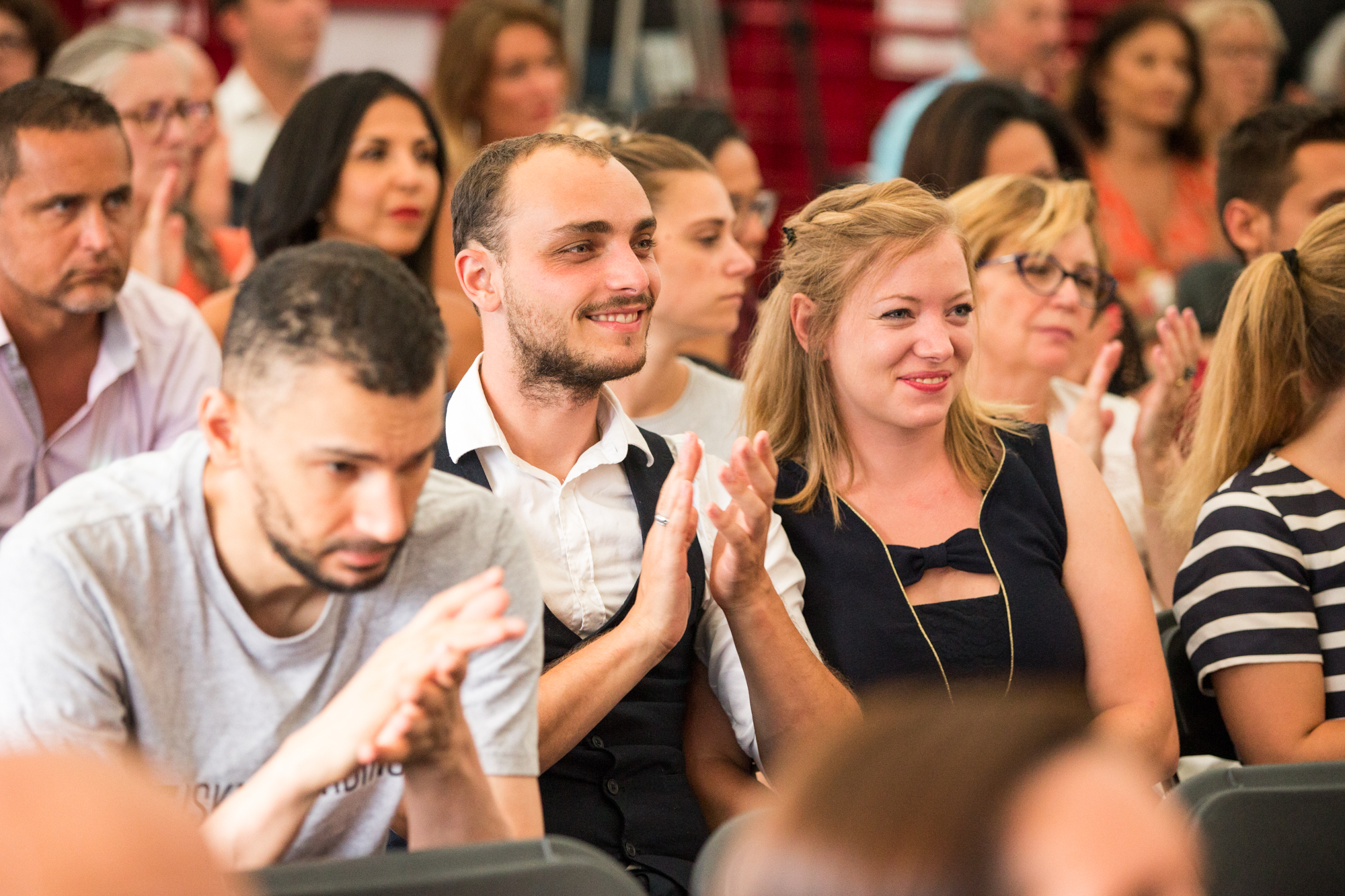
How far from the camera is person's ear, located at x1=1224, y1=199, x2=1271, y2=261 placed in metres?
2.89

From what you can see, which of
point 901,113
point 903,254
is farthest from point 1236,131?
point 903,254

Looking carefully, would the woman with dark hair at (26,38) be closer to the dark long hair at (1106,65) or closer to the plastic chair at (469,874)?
the plastic chair at (469,874)

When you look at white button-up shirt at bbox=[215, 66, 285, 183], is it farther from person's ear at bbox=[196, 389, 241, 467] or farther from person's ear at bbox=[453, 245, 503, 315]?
person's ear at bbox=[196, 389, 241, 467]

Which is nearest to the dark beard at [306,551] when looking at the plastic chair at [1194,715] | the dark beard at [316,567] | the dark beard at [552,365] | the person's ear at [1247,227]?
the dark beard at [316,567]

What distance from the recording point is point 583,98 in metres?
4.71

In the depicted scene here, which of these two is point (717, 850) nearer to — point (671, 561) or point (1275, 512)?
point (671, 561)

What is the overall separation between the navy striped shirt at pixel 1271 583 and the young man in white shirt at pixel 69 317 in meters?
1.73

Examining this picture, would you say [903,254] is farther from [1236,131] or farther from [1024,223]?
[1236,131]

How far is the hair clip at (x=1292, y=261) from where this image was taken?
1.97 metres

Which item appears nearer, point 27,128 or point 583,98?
point 27,128

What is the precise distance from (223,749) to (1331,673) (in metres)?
1.43

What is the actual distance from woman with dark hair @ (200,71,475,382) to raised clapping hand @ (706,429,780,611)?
1.30m

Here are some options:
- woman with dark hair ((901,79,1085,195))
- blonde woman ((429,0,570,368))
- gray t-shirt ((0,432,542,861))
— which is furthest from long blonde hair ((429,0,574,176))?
gray t-shirt ((0,432,542,861))

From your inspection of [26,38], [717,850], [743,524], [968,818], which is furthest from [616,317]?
[26,38]
